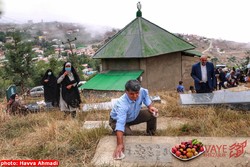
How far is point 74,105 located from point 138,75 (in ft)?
37.0

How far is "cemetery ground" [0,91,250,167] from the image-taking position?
15.8ft

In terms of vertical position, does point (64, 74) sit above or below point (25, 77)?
above

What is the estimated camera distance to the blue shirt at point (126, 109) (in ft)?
14.9

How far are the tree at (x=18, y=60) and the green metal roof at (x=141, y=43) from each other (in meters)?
20.5

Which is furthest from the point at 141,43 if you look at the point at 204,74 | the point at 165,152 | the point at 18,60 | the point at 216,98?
the point at 18,60

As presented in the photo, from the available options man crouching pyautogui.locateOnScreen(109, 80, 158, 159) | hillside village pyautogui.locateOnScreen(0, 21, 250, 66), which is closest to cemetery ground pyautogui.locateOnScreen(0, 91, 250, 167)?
man crouching pyautogui.locateOnScreen(109, 80, 158, 159)

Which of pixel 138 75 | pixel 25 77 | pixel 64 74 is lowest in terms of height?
pixel 25 77

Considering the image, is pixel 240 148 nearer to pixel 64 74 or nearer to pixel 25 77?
pixel 64 74

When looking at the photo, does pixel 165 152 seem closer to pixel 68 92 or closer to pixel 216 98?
pixel 216 98

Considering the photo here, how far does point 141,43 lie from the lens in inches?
753

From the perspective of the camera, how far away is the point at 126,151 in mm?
4582

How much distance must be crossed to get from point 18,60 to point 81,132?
3522 centimetres

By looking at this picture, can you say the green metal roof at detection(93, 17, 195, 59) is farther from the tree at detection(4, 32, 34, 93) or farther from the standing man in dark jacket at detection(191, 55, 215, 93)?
the tree at detection(4, 32, 34, 93)

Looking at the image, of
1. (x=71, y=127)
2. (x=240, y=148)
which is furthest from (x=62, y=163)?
(x=240, y=148)
